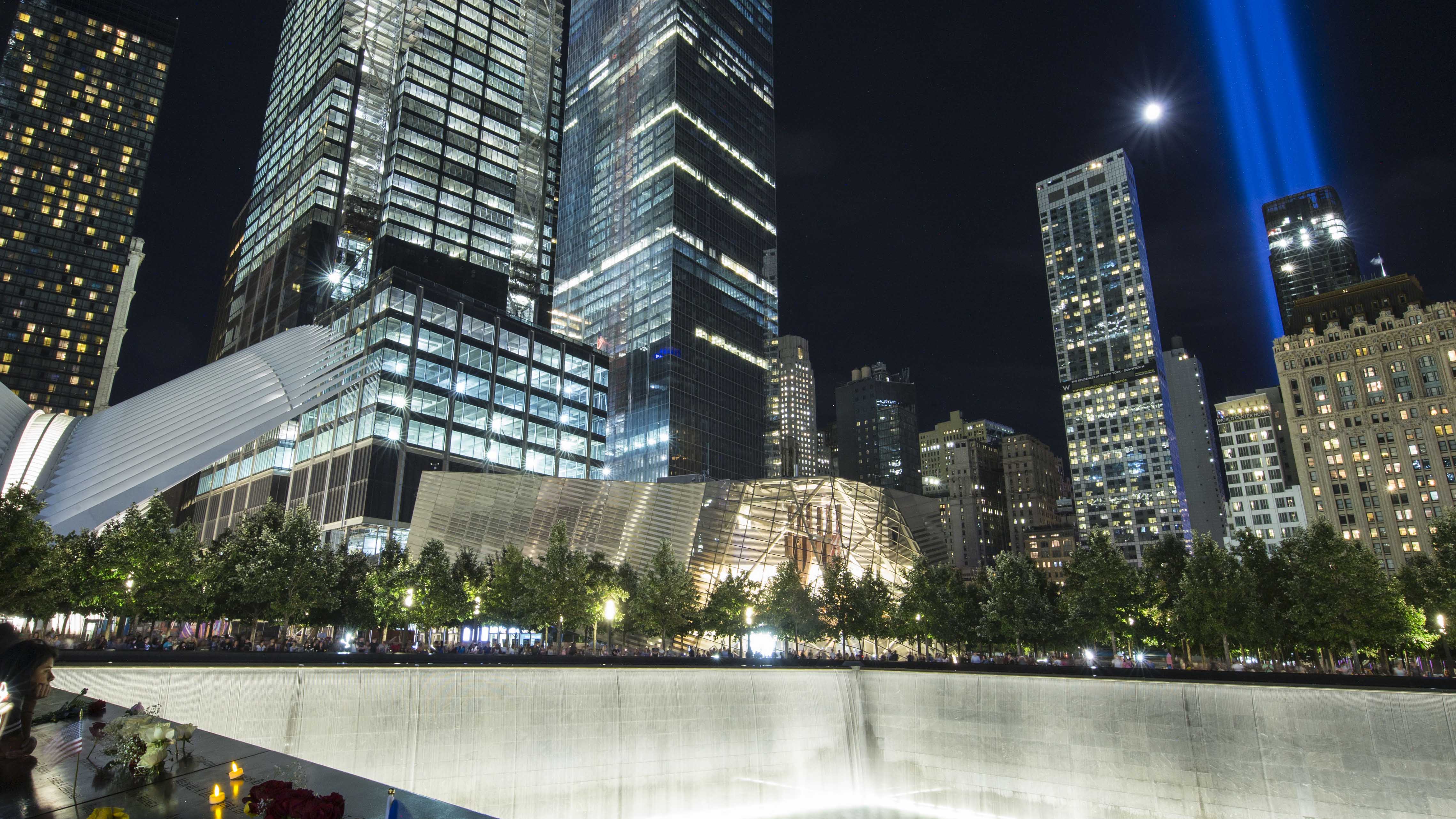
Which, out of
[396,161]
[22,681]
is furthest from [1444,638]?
[396,161]

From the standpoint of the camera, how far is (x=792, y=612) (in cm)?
6519

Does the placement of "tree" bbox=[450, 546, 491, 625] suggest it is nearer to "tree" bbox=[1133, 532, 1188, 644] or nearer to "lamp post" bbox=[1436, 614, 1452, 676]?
"tree" bbox=[1133, 532, 1188, 644]

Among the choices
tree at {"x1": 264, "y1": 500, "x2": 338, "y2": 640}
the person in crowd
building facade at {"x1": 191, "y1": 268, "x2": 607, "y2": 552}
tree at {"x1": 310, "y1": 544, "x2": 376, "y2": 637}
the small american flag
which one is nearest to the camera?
the person in crowd

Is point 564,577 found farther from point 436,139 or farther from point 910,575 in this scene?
point 436,139

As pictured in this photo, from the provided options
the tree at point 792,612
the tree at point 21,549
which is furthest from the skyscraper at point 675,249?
the tree at point 21,549

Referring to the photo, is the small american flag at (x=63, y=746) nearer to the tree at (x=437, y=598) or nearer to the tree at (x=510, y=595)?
the tree at (x=510, y=595)

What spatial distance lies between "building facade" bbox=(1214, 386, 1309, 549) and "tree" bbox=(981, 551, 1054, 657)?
357ft

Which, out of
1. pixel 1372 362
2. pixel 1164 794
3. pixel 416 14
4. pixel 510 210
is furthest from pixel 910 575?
pixel 416 14

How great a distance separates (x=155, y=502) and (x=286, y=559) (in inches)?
342

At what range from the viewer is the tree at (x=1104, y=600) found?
194 feet

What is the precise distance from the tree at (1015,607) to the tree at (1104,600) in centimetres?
209

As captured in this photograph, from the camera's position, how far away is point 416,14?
160 m

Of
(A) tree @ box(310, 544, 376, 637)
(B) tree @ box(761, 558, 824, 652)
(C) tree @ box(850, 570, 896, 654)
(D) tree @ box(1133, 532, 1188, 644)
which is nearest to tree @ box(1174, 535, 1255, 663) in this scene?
(D) tree @ box(1133, 532, 1188, 644)

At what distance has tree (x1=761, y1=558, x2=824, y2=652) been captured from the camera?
65188mm
